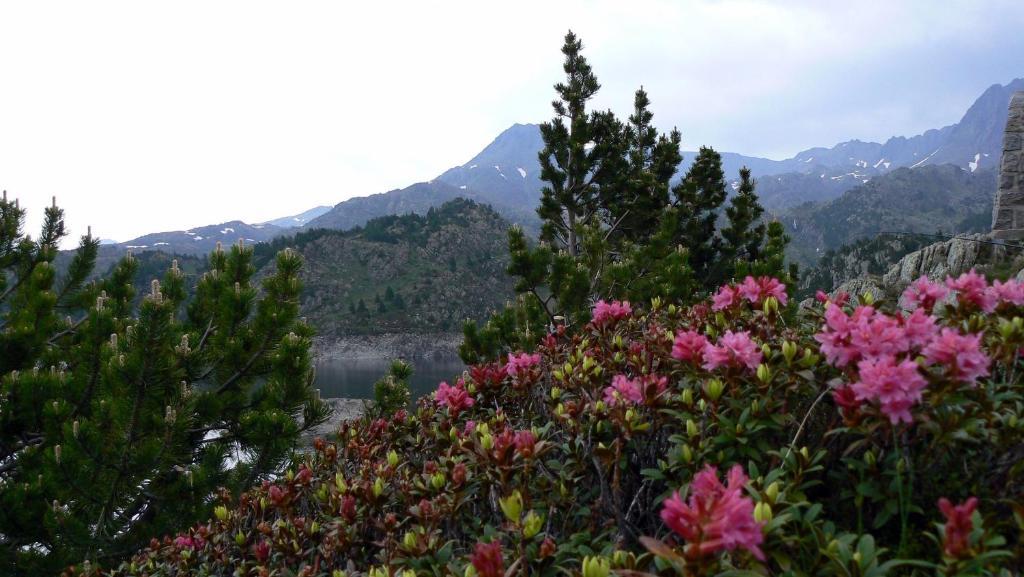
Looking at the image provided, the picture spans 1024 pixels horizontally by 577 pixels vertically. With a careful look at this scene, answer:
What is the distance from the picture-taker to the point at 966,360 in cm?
175

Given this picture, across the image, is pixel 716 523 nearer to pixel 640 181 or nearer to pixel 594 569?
pixel 594 569

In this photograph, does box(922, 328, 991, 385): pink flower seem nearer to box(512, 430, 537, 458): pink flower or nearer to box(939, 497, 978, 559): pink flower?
box(939, 497, 978, 559): pink flower

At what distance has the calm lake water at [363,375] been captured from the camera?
230ft

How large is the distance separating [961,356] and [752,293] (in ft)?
4.72

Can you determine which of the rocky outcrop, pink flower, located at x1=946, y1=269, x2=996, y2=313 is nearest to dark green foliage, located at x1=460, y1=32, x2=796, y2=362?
the rocky outcrop

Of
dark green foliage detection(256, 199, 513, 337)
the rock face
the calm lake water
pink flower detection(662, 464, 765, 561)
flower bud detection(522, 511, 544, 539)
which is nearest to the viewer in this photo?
pink flower detection(662, 464, 765, 561)

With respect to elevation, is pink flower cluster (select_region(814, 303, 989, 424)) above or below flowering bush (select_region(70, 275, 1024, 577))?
above

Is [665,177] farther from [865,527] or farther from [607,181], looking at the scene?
[865,527]

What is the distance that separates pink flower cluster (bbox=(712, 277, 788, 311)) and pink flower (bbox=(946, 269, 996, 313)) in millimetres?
775

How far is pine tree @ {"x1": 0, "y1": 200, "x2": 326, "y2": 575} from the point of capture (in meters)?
5.49

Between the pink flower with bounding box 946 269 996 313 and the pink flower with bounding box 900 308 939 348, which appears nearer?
the pink flower with bounding box 900 308 939 348

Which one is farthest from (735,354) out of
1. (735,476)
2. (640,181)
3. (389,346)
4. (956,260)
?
(389,346)

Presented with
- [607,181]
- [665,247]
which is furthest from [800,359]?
[607,181]

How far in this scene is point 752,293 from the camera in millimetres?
3189
